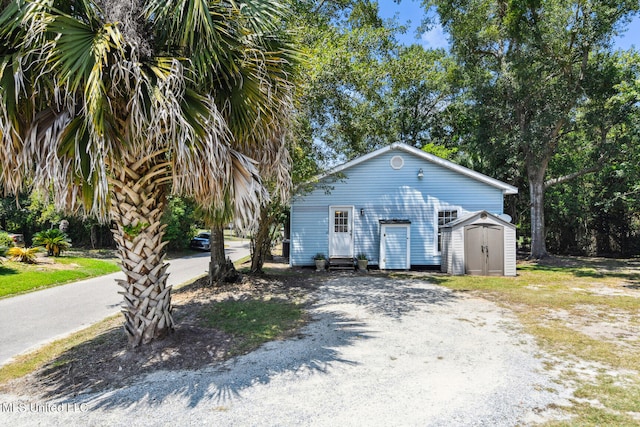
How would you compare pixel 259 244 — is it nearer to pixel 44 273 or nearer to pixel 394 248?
pixel 394 248

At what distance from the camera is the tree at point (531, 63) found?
47.6 ft

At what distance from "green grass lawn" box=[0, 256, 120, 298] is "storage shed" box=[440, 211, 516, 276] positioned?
13567 millimetres

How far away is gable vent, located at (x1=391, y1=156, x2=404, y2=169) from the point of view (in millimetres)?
14594

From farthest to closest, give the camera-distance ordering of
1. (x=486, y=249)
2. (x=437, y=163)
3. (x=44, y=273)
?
1. (x=437, y=163)
2. (x=486, y=249)
3. (x=44, y=273)

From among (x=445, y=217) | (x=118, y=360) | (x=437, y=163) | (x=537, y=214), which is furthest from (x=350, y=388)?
(x=537, y=214)

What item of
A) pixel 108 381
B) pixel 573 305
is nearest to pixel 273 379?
pixel 108 381

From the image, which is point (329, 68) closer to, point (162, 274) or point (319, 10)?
point (319, 10)

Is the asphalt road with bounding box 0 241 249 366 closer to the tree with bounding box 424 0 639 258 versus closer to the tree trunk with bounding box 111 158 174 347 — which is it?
the tree trunk with bounding box 111 158 174 347

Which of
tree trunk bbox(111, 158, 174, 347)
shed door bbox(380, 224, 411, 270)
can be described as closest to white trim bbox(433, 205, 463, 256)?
shed door bbox(380, 224, 411, 270)

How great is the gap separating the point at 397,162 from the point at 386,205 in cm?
181

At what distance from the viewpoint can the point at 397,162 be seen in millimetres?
14625

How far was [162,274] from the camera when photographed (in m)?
5.18

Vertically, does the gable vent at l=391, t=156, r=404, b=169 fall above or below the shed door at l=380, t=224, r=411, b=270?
above

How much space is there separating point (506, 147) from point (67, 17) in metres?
19.0
